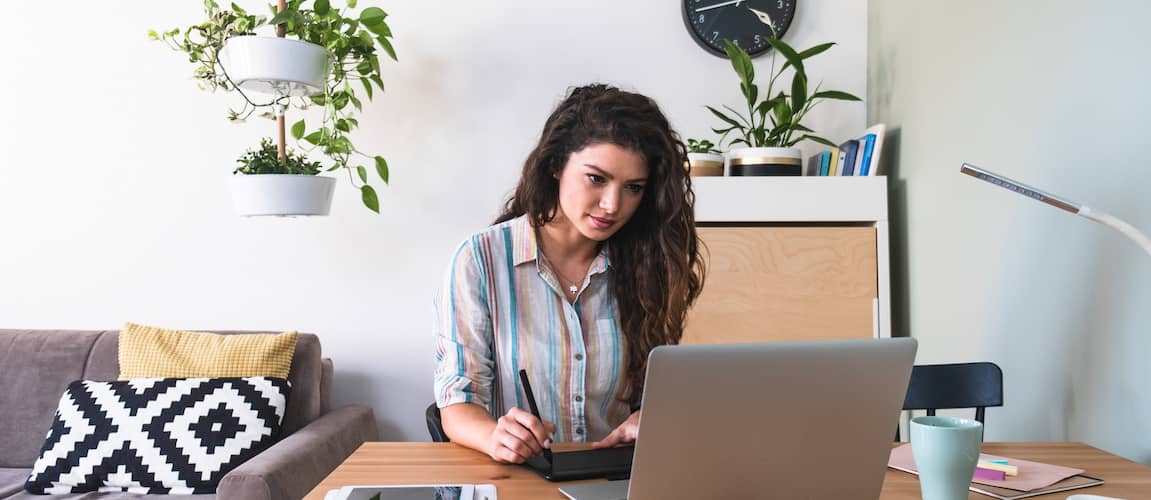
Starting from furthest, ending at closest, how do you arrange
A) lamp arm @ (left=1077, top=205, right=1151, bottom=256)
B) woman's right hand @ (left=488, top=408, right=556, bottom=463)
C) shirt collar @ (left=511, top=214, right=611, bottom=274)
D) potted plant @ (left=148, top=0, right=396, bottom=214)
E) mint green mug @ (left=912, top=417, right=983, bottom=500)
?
potted plant @ (left=148, top=0, right=396, bottom=214), shirt collar @ (left=511, top=214, right=611, bottom=274), woman's right hand @ (left=488, top=408, right=556, bottom=463), lamp arm @ (left=1077, top=205, right=1151, bottom=256), mint green mug @ (left=912, top=417, right=983, bottom=500)

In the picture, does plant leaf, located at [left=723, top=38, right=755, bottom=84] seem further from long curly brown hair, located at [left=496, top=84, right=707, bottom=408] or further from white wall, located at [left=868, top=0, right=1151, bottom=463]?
long curly brown hair, located at [left=496, top=84, right=707, bottom=408]

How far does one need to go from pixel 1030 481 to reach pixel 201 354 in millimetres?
2212

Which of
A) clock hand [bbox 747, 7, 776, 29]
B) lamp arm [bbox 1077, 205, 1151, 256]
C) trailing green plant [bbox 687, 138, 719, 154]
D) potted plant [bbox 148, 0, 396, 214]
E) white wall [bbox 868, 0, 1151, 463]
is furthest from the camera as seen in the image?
clock hand [bbox 747, 7, 776, 29]

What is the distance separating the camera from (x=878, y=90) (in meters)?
2.83

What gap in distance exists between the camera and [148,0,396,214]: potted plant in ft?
8.08

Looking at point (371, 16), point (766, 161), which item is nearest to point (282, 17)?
point (371, 16)

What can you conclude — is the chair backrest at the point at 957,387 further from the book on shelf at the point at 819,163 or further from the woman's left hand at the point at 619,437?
the book on shelf at the point at 819,163

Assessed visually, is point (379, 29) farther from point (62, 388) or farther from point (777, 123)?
point (62, 388)

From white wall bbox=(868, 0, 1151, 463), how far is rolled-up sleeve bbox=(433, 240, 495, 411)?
1.11 meters

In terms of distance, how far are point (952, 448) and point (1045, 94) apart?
1040mm

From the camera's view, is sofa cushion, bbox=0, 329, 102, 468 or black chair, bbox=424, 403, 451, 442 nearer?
black chair, bbox=424, 403, 451, 442

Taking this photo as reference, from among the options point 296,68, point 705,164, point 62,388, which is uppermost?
point 296,68

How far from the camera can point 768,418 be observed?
3.12 ft

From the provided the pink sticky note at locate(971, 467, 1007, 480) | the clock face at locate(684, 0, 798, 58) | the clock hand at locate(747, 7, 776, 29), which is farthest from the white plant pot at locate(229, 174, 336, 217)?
the pink sticky note at locate(971, 467, 1007, 480)
